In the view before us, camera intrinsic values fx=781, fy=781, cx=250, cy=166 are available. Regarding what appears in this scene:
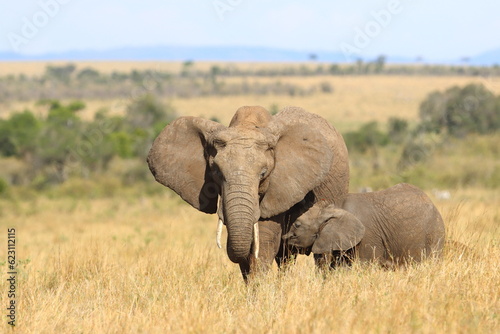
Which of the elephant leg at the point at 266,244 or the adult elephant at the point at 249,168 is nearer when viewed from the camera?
the adult elephant at the point at 249,168

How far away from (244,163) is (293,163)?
0.75 m

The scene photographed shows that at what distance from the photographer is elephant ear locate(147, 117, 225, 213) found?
274 inches

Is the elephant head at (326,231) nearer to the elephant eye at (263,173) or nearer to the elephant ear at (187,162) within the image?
the elephant ear at (187,162)

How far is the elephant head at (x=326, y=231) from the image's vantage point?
290 inches

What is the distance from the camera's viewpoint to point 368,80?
111m

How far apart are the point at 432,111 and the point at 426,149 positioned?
14.4m

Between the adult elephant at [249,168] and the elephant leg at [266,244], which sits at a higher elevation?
the adult elephant at [249,168]

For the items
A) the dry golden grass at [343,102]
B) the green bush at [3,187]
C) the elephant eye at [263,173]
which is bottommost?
the dry golden grass at [343,102]

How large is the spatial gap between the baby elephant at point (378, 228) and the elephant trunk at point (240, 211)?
126 cm

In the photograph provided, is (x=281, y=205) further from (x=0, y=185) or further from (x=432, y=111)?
(x=432, y=111)

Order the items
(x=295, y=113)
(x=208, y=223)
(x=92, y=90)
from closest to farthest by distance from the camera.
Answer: (x=295, y=113) → (x=208, y=223) → (x=92, y=90)

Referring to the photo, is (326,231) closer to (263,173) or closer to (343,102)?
(263,173)

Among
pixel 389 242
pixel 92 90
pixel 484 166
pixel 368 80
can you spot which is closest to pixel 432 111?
pixel 484 166

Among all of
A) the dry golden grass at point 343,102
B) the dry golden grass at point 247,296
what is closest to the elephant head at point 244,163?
the dry golden grass at point 247,296
